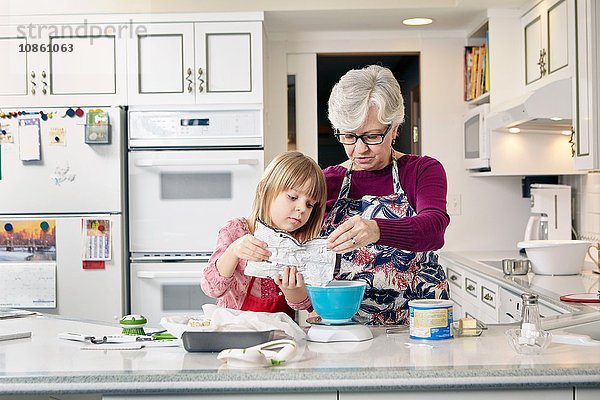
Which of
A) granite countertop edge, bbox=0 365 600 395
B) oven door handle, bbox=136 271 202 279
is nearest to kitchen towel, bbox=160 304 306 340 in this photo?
granite countertop edge, bbox=0 365 600 395

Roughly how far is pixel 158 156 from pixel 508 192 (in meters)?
2.12

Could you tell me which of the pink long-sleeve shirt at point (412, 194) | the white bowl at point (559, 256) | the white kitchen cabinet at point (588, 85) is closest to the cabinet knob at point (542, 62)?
the white kitchen cabinet at point (588, 85)

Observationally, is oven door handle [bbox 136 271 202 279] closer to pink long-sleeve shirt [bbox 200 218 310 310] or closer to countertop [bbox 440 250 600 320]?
countertop [bbox 440 250 600 320]

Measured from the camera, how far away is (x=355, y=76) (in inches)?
91.5

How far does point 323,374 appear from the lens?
1.66 meters

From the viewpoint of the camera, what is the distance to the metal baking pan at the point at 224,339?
1885 millimetres

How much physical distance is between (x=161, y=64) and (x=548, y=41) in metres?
2.01

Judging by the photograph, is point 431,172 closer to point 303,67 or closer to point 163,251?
point 163,251

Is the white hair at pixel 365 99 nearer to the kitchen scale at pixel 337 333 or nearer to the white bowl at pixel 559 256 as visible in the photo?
the kitchen scale at pixel 337 333

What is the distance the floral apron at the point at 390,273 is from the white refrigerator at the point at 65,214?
220 centimetres

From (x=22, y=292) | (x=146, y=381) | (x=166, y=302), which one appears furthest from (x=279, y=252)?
(x=22, y=292)

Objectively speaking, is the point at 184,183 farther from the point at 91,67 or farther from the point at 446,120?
the point at 446,120

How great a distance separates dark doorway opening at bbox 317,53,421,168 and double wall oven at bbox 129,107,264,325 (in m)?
1.08

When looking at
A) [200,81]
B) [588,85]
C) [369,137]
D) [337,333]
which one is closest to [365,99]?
[369,137]
